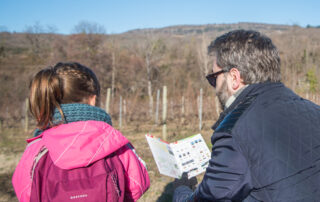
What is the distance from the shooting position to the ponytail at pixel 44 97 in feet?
4.06

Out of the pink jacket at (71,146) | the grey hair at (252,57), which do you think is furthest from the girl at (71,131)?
the grey hair at (252,57)

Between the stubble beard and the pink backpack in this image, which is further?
the stubble beard

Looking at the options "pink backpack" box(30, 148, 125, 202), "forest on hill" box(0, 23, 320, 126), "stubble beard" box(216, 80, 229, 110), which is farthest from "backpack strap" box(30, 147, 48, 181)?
"forest on hill" box(0, 23, 320, 126)

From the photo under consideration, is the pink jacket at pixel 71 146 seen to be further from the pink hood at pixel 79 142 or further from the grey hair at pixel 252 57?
the grey hair at pixel 252 57

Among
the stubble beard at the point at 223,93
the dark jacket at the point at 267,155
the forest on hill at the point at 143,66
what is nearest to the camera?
the dark jacket at the point at 267,155

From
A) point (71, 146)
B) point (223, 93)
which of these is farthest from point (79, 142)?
point (223, 93)

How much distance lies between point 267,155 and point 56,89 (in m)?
1.02

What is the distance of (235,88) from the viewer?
127 centimetres

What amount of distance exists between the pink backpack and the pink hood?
0.04 metres

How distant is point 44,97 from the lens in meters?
1.23

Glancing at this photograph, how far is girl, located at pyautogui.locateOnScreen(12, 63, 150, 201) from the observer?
112cm

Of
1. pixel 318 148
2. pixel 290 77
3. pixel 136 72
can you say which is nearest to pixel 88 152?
pixel 318 148

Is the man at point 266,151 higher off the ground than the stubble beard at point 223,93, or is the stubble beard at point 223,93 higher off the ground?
the stubble beard at point 223,93

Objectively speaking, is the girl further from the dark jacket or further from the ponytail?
the dark jacket
